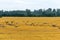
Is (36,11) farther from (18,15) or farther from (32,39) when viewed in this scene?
(32,39)

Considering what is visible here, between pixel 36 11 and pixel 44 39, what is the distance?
115 metres

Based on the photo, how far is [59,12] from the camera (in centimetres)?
12962

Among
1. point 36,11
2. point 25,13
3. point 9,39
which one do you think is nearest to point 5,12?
point 25,13

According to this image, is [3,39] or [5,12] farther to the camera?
[5,12]

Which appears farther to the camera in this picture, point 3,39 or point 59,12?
point 59,12

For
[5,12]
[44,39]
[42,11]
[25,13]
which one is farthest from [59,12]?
[44,39]

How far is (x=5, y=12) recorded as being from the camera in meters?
127

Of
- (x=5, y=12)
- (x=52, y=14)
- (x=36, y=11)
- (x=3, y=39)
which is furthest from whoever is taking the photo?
(x=36, y=11)

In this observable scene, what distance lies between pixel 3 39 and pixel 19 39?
1.59 meters

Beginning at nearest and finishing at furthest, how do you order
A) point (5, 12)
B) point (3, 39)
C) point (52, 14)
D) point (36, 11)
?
point (3, 39)
point (52, 14)
point (5, 12)
point (36, 11)

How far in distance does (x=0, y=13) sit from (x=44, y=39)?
105m

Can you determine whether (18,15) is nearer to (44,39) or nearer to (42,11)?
(42,11)

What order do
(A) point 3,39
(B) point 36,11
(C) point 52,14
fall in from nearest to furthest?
(A) point 3,39 < (C) point 52,14 < (B) point 36,11

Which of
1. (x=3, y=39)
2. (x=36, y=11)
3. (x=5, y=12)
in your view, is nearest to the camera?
(x=3, y=39)
